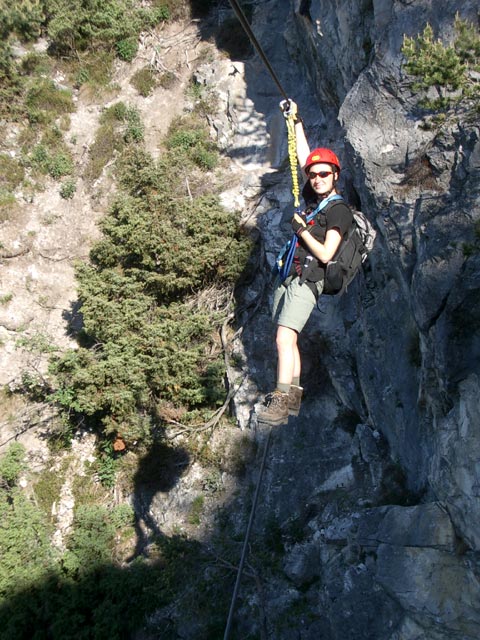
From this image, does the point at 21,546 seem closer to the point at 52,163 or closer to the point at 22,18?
the point at 52,163

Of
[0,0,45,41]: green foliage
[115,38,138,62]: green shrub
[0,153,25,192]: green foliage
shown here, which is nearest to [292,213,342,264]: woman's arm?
[0,153,25,192]: green foliage

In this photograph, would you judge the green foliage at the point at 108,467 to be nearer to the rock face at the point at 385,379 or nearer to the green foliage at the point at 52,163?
the rock face at the point at 385,379

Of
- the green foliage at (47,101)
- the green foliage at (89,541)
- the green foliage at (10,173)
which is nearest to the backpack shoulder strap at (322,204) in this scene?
the green foliage at (89,541)

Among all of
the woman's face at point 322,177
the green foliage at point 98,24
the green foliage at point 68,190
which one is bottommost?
the woman's face at point 322,177

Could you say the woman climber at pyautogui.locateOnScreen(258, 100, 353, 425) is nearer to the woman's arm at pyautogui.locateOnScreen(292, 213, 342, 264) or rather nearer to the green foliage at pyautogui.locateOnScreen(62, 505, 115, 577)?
the woman's arm at pyautogui.locateOnScreen(292, 213, 342, 264)

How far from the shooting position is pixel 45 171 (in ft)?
44.7

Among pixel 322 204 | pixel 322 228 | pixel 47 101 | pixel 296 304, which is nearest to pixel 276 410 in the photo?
pixel 296 304

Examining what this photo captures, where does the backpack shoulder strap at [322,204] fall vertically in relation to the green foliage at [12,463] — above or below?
above

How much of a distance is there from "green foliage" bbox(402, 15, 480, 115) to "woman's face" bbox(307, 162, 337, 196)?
3.84 feet

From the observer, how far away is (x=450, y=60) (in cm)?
520

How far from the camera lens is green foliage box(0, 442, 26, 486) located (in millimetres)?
10438

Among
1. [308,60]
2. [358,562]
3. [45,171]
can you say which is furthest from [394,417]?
[45,171]

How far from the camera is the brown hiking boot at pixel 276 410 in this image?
5.08 m

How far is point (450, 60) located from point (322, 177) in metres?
1.53
